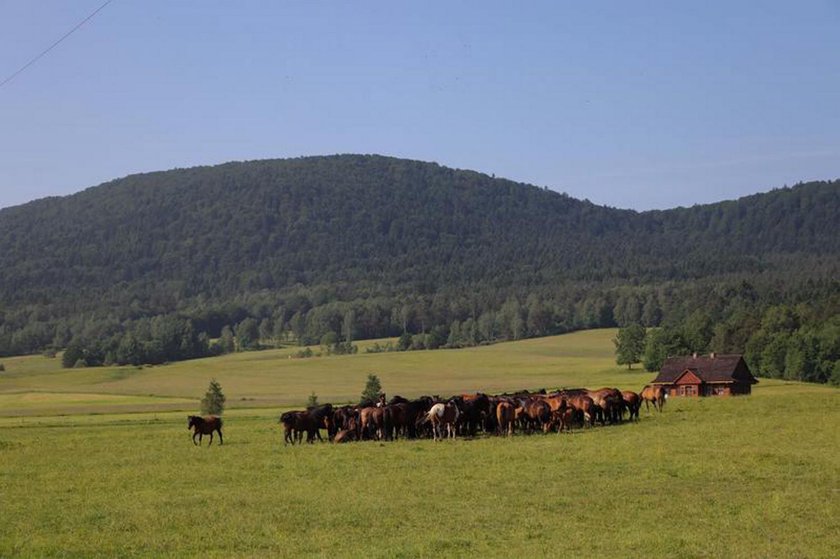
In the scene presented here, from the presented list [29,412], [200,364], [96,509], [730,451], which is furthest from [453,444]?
[200,364]

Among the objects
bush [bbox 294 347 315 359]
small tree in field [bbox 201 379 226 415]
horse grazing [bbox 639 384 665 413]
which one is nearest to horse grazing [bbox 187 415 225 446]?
horse grazing [bbox 639 384 665 413]

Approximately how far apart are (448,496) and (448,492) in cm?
53

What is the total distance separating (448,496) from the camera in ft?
72.2

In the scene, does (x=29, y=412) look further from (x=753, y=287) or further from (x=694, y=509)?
(x=753, y=287)

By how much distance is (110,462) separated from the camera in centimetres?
3081

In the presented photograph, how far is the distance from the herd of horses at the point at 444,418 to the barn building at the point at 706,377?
27.9 metres

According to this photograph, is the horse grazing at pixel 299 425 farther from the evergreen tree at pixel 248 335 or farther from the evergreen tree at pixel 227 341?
the evergreen tree at pixel 248 335

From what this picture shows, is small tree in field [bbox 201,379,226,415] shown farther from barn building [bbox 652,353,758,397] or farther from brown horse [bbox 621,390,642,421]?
brown horse [bbox 621,390,642,421]

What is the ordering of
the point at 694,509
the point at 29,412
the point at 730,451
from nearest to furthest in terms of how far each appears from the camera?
the point at 694,509 < the point at 730,451 < the point at 29,412

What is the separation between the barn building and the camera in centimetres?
6456

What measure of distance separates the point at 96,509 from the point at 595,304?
15500cm

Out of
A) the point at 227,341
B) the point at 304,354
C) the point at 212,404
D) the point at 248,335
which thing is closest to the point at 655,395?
the point at 212,404

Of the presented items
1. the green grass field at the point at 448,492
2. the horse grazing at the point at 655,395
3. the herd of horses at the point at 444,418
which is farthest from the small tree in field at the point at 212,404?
the horse grazing at the point at 655,395

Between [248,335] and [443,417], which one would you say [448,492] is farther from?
[248,335]
